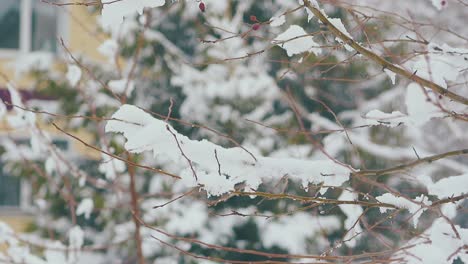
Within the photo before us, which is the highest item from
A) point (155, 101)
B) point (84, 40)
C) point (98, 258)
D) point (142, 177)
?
point (84, 40)

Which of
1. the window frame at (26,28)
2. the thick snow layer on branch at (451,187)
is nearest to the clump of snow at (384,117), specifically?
the thick snow layer on branch at (451,187)

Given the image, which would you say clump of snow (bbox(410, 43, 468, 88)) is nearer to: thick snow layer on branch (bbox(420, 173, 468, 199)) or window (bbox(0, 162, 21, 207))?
thick snow layer on branch (bbox(420, 173, 468, 199))

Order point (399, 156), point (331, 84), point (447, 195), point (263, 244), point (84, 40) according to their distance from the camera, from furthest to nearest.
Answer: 1. point (84, 40)
2. point (331, 84)
3. point (399, 156)
4. point (263, 244)
5. point (447, 195)

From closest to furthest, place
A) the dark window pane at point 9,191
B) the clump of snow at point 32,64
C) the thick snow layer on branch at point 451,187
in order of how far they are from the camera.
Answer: the thick snow layer on branch at point 451,187 → the clump of snow at point 32,64 → the dark window pane at point 9,191

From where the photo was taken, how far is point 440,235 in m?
2.18

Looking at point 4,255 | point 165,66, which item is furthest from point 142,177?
point 4,255

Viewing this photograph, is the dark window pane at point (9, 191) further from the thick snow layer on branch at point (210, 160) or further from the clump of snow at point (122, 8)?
the clump of snow at point (122, 8)

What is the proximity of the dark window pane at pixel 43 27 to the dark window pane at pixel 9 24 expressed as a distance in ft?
0.82

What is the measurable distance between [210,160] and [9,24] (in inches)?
369

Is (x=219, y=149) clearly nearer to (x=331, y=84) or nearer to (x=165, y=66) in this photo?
(x=165, y=66)

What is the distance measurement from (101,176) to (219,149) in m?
5.97

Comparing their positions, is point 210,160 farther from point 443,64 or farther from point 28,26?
point 28,26

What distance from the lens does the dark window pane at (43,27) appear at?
429 inches

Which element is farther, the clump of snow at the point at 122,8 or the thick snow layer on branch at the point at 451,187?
the thick snow layer on branch at the point at 451,187
